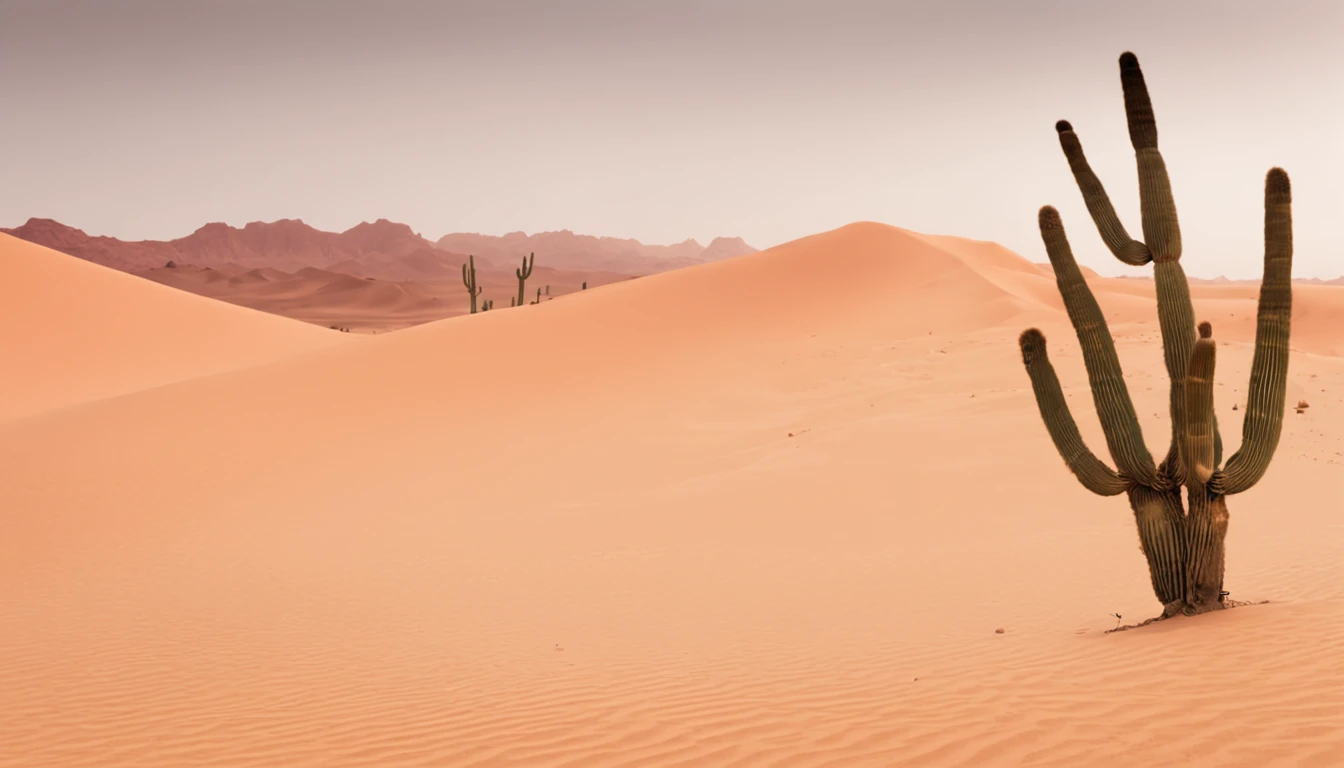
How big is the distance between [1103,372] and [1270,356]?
1199 mm

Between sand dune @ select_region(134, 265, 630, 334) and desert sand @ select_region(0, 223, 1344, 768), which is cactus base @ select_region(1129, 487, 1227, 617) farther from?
sand dune @ select_region(134, 265, 630, 334)

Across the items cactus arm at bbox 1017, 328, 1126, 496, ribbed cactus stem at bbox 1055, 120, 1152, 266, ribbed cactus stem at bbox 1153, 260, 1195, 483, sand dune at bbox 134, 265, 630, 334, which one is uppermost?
sand dune at bbox 134, 265, 630, 334

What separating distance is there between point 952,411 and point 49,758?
51.2ft

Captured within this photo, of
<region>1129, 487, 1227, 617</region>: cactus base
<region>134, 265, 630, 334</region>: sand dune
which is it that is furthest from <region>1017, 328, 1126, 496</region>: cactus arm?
<region>134, 265, 630, 334</region>: sand dune

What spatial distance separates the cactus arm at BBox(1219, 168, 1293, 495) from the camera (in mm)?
7281

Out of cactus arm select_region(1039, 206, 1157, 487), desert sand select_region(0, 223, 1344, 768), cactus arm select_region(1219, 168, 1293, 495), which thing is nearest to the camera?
desert sand select_region(0, 223, 1344, 768)

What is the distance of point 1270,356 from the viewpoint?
7.45 meters

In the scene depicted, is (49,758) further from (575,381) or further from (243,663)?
(575,381)

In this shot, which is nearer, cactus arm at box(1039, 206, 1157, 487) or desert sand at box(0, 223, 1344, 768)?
desert sand at box(0, 223, 1344, 768)

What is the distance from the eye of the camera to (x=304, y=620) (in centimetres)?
975

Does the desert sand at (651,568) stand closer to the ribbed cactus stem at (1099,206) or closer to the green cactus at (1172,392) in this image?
the green cactus at (1172,392)

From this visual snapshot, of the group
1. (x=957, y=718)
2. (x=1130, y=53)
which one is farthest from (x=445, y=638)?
(x=1130, y=53)

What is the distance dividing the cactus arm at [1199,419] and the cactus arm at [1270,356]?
0.25 meters

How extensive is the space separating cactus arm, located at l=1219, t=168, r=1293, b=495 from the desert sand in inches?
43.6
